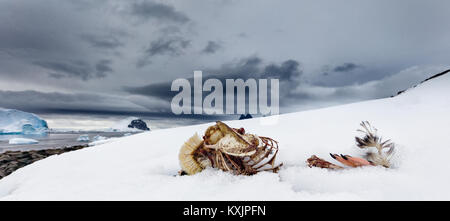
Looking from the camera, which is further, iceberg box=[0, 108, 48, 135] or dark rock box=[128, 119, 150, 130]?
dark rock box=[128, 119, 150, 130]

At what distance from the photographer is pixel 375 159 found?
1829mm

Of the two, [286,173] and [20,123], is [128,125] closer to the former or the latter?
[20,123]

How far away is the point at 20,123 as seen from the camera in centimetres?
5603

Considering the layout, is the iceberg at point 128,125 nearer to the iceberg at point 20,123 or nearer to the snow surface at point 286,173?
the iceberg at point 20,123

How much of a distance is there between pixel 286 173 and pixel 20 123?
77.8 meters

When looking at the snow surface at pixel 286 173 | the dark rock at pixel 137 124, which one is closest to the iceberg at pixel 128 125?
the dark rock at pixel 137 124

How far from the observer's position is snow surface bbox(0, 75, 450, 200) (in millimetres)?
1506

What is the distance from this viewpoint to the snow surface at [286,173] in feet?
4.94

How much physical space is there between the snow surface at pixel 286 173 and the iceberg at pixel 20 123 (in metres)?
71.8

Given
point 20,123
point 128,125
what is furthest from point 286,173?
point 128,125

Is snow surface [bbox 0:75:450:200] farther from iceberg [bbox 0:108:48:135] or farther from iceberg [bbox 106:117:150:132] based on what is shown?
iceberg [bbox 106:117:150:132]

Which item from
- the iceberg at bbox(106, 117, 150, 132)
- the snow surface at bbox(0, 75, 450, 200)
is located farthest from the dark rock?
the snow surface at bbox(0, 75, 450, 200)

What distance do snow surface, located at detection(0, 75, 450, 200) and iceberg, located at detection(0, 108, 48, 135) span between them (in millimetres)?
71794
